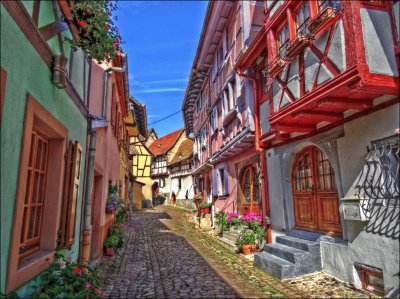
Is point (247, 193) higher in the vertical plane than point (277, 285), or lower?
higher

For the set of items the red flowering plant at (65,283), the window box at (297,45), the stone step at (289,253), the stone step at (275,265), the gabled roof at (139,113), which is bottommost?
the stone step at (275,265)

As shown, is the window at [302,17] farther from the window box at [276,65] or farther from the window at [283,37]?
the window box at [276,65]

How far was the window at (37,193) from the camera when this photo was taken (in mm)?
2672

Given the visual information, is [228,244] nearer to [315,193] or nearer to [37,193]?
[315,193]

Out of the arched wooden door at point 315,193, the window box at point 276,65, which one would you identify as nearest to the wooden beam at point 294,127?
the arched wooden door at point 315,193

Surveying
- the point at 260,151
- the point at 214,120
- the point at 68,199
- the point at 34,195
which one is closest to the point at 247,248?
the point at 260,151

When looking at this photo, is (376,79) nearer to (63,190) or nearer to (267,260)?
(267,260)

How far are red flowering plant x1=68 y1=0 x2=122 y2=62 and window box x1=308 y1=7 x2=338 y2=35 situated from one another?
314 centimetres

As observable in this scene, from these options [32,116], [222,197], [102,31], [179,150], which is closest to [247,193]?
[222,197]

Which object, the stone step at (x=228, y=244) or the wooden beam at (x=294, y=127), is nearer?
the wooden beam at (x=294, y=127)

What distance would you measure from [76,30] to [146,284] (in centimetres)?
420

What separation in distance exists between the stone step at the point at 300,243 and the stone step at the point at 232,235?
1.80 meters

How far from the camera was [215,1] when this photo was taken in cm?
1094

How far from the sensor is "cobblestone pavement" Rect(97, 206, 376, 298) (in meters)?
4.73
